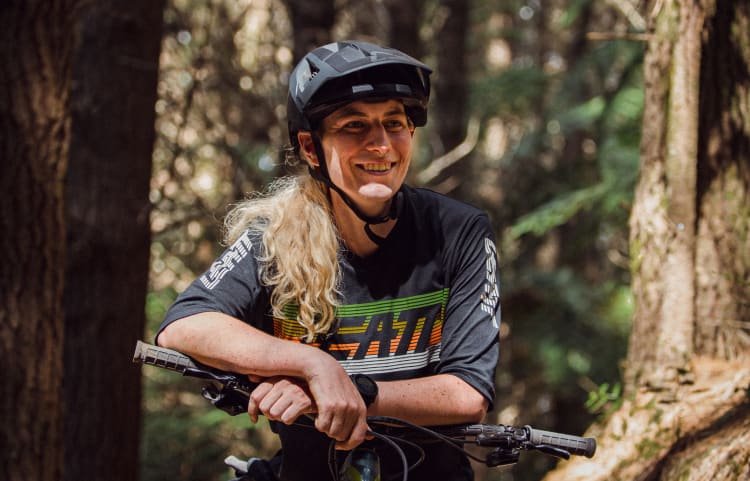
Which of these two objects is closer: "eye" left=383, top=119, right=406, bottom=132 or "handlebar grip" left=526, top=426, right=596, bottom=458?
"handlebar grip" left=526, top=426, right=596, bottom=458

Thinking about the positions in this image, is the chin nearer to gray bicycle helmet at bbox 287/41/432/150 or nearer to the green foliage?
gray bicycle helmet at bbox 287/41/432/150

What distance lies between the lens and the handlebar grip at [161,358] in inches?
88.7

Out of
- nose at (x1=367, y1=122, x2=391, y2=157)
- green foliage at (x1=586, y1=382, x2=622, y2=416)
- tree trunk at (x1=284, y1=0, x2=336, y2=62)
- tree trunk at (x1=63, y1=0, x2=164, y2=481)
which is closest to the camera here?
nose at (x1=367, y1=122, x2=391, y2=157)

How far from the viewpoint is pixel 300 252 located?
2.70 m

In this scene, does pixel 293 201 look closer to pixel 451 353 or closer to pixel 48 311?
pixel 451 353

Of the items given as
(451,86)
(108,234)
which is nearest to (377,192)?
(108,234)

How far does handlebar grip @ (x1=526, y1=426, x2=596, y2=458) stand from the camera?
2172mm

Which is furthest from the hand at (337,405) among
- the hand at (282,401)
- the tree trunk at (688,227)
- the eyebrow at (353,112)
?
the tree trunk at (688,227)

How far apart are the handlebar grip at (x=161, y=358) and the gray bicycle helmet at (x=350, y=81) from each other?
97cm

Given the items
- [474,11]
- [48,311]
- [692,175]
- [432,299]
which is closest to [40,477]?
[48,311]

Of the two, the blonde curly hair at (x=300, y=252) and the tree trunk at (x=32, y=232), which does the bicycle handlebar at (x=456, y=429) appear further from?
the tree trunk at (x=32, y=232)

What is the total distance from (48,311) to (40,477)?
0.84 m

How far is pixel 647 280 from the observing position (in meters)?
4.20

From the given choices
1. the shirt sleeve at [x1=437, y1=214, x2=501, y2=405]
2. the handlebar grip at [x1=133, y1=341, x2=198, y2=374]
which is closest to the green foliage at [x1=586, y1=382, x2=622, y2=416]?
the shirt sleeve at [x1=437, y1=214, x2=501, y2=405]
